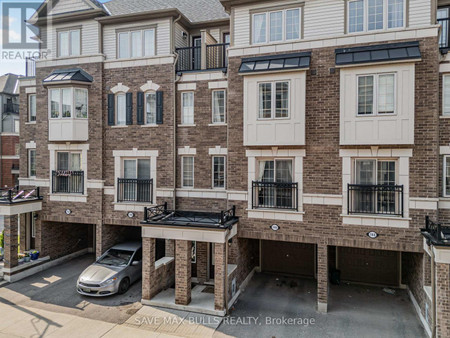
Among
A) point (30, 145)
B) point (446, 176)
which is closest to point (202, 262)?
point (446, 176)

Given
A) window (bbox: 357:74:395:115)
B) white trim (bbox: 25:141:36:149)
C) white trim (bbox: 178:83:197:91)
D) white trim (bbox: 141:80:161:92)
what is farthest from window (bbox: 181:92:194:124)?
white trim (bbox: 25:141:36:149)

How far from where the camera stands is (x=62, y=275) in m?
12.5

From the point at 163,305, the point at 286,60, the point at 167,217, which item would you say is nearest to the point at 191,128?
the point at 167,217

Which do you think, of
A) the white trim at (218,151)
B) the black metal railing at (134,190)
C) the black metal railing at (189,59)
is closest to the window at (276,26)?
the black metal railing at (189,59)

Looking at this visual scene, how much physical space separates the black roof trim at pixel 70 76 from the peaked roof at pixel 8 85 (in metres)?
18.5

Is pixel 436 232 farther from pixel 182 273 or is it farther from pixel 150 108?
pixel 150 108

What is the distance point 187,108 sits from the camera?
1216 cm

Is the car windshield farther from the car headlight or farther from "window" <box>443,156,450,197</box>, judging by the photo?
"window" <box>443,156,450,197</box>

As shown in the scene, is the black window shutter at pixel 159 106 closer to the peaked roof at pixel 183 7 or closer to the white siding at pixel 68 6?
the peaked roof at pixel 183 7

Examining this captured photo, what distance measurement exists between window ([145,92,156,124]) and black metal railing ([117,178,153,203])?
7.88 ft

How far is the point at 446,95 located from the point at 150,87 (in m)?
10.1

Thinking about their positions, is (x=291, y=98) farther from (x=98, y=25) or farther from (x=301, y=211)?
(x=98, y=25)

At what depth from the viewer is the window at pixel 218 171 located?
11875 millimetres

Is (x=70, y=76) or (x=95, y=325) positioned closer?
(x=95, y=325)
